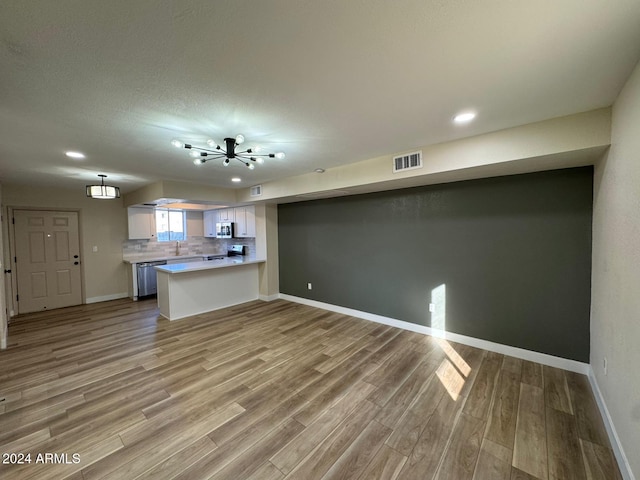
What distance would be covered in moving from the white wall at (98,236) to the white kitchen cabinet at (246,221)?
265 centimetres

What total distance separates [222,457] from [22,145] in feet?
11.7

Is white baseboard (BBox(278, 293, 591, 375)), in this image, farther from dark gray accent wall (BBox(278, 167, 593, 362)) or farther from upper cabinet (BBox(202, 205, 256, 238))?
upper cabinet (BBox(202, 205, 256, 238))

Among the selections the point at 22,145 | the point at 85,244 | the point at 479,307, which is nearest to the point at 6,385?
the point at 22,145

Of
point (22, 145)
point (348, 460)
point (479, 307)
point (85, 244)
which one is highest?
point (22, 145)

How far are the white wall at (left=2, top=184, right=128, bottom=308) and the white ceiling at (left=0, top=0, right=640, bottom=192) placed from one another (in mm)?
3352

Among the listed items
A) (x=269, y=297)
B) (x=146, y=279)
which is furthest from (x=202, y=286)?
(x=146, y=279)

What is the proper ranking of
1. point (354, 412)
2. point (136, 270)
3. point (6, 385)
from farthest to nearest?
1. point (136, 270)
2. point (6, 385)
3. point (354, 412)

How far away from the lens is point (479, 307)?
3.30 meters

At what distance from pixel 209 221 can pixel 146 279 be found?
6.98 feet

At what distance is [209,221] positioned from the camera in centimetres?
729

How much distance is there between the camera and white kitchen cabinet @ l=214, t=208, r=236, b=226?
6.48m

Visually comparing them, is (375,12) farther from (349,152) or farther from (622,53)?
(349,152)

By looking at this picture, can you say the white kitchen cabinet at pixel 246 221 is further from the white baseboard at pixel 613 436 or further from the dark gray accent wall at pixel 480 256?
the white baseboard at pixel 613 436

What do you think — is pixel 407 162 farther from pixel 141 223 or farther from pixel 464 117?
pixel 141 223
